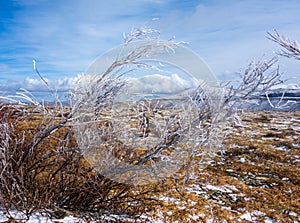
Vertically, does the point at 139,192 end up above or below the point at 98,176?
below

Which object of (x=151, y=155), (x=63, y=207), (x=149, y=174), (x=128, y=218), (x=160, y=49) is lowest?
(x=128, y=218)

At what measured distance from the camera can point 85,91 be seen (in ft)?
14.9

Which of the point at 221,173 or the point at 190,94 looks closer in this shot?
the point at 190,94

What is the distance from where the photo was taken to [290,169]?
10.8 metres

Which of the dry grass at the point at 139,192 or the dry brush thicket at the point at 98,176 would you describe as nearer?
the dry brush thicket at the point at 98,176

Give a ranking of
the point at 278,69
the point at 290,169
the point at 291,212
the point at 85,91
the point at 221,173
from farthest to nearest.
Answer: the point at 290,169 < the point at 221,173 < the point at 291,212 < the point at 85,91 < the point at 278,69

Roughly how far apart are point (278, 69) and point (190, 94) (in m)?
1.38

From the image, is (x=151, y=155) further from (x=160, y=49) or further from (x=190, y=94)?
(x=160, y=49)

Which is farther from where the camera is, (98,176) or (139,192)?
(139,192)

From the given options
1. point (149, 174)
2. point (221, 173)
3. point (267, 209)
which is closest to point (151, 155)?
point (149, 174)

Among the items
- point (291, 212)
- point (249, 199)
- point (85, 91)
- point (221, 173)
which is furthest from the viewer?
point (221, 173)

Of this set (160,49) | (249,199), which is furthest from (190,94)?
(249,199)

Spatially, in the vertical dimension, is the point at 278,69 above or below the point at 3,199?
above

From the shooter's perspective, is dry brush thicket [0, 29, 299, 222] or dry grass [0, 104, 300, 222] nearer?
dry brush thicket [0, 29, 299, 222]
